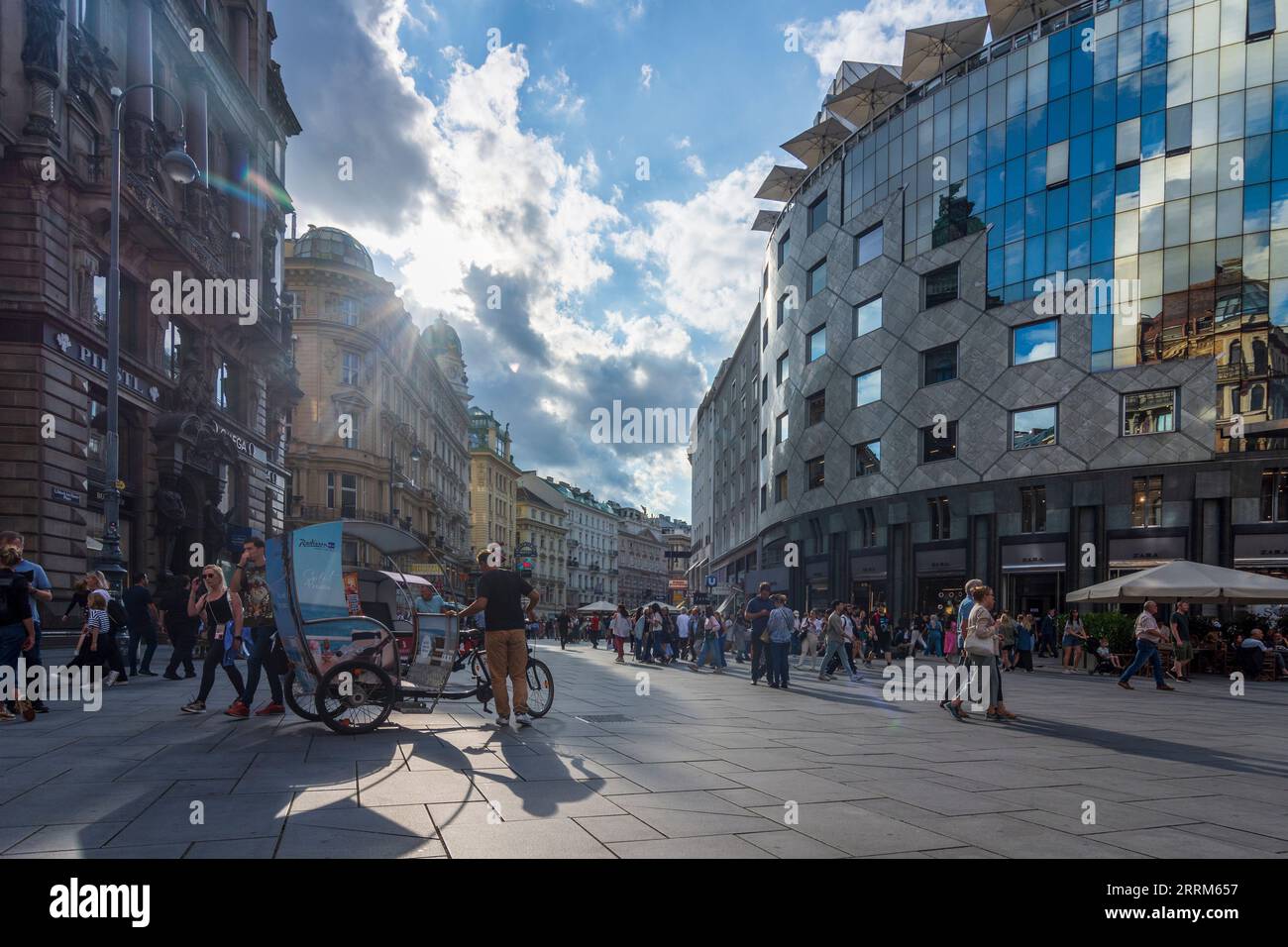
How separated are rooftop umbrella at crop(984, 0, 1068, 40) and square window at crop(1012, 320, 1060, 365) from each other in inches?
512

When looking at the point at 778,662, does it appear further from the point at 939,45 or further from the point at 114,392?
the point at 939,45

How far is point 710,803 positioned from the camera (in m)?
5.85

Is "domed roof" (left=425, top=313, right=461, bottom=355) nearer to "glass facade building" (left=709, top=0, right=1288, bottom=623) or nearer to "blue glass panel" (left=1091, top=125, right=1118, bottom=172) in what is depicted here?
"glass facade building" (left=709, top=0, right=1288, bottom=623)

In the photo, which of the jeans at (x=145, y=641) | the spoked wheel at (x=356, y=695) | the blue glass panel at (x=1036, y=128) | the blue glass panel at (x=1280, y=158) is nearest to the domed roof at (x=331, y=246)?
the blue glass panel at (x=1036, y=128)

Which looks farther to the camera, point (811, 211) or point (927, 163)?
point (811, 211)

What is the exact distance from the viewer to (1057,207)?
35.2 m

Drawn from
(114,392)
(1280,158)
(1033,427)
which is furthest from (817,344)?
(114,392)

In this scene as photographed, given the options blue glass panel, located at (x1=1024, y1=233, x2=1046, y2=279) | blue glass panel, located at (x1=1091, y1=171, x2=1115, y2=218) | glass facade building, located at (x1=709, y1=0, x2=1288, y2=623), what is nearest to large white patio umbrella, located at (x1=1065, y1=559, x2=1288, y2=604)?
glass facade building, located at (x1=709, y1=0, x2=1288, y2=623)

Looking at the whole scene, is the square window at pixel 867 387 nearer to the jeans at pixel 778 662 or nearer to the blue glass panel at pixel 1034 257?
the blue glass panel at pixel 1034 257

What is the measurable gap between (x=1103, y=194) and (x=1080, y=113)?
347 cm

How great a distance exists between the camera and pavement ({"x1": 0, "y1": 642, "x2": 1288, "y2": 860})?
485 cm
